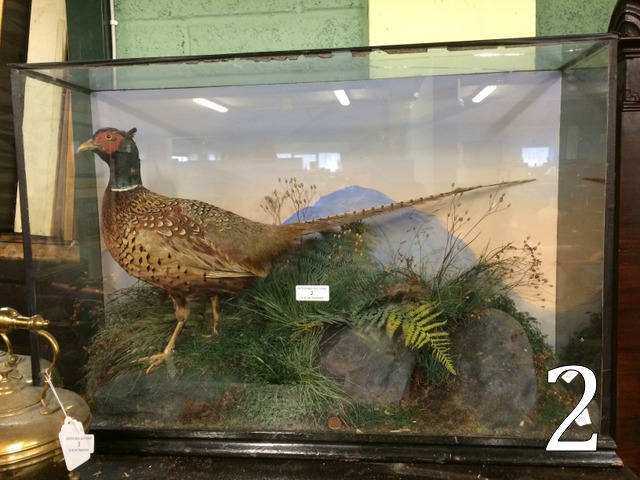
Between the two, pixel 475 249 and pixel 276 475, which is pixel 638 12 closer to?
pixel 475 249

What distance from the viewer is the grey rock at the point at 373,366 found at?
3.88 ft

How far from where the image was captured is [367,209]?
130 cm

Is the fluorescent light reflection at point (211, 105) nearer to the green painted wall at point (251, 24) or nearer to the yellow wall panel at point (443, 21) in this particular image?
the green painted wall at point (251, 24)

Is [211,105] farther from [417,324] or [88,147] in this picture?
[417,324]

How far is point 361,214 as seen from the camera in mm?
1298

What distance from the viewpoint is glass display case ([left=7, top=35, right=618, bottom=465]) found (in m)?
1.15

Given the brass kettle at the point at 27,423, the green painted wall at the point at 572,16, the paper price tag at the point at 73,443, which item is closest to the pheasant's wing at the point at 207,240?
the brass kettle at the point at 27,423

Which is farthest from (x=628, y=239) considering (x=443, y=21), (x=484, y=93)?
(x=443, y=21)

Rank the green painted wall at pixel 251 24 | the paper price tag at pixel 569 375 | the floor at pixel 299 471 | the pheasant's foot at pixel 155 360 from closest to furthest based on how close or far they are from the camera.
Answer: the floor at pixel 299 471 < the paper price tag at pixel 569 375 < the pheasant's foot at pixel 155 360 < the green painted wall at pixel 251 24

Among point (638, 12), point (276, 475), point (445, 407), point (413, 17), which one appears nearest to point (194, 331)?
point (276, 475)

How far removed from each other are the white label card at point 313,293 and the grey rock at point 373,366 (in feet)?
0.43

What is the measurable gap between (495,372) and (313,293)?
1.61ft
